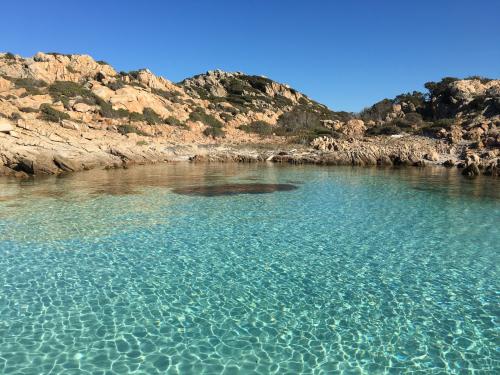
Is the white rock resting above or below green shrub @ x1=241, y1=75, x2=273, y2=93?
below

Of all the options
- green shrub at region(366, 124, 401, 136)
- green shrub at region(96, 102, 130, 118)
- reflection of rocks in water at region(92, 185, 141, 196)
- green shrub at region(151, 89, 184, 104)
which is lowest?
reflection of rocks in water at region(92, 185, 141, 196)

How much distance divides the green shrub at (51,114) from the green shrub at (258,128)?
86.6ft

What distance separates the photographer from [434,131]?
49969 mm

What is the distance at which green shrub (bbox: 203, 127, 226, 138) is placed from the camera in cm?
5566

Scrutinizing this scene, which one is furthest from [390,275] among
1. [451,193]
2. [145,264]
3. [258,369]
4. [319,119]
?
[319,119]

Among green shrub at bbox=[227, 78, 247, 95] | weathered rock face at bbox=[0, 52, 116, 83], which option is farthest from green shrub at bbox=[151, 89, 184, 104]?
green shrub at bbox=[227, 78, 247, 95]

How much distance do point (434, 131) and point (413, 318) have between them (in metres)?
48.6

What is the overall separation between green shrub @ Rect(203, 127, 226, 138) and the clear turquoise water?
1562 inches

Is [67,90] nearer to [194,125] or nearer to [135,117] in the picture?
[135,117]

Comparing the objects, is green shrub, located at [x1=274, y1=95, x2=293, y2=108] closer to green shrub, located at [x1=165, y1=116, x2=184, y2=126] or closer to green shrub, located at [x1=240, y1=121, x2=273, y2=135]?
green shrub, located at [x1=240, y1=121, x2=273, y2=135]

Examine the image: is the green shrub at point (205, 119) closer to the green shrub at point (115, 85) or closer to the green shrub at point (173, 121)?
the green shrub at point (173, 121)

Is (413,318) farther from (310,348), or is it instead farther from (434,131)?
(434,131)

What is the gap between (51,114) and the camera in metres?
43.1

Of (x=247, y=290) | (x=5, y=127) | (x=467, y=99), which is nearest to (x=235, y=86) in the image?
(x=467, y=99)
